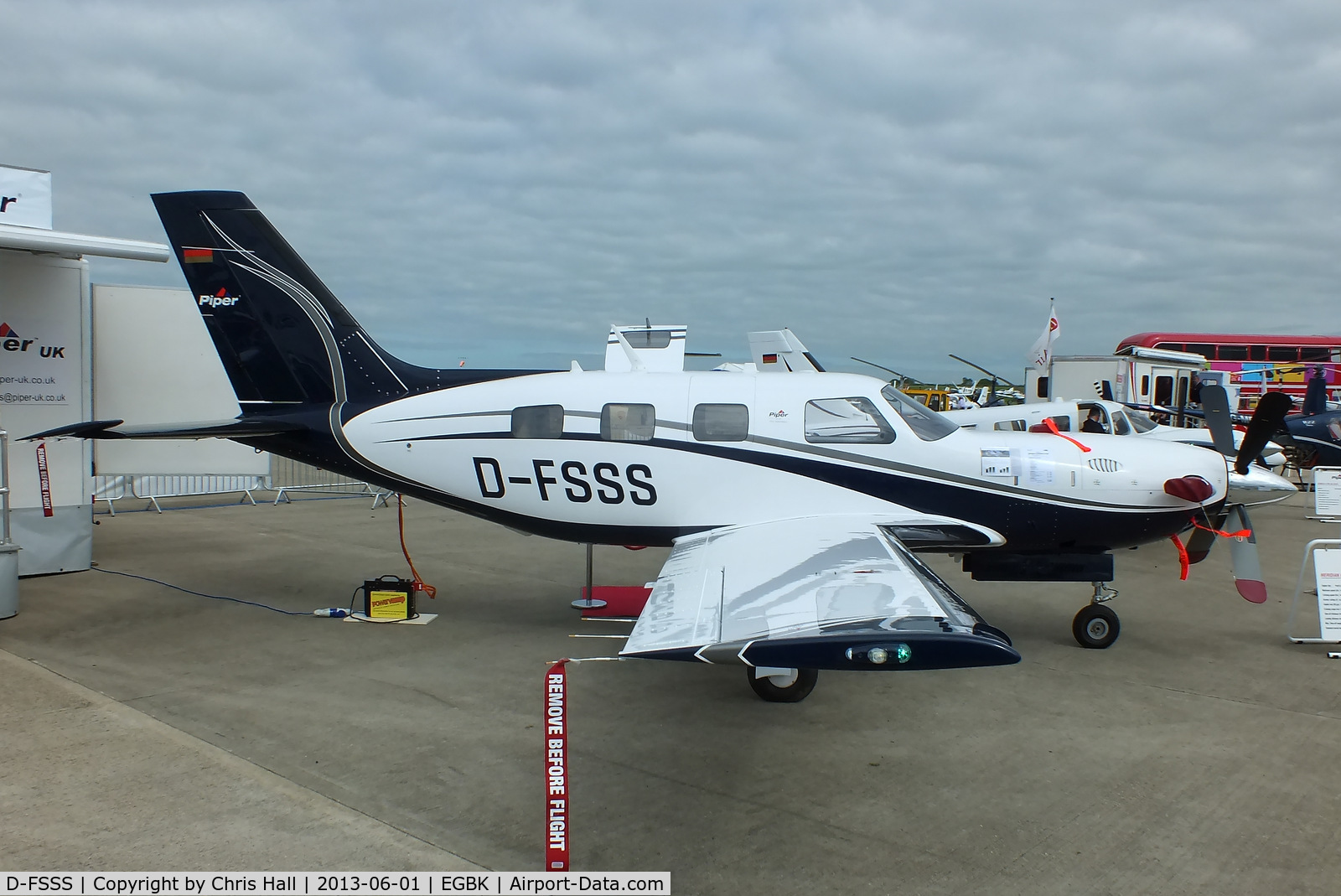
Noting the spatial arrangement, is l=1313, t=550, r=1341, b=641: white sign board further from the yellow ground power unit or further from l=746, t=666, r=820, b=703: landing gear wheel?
the yellow ground power unit

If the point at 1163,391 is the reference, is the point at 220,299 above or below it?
above

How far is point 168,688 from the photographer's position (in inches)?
250

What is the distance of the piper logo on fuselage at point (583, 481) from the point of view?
24.8 ft

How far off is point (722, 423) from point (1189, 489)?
3961 millimetres

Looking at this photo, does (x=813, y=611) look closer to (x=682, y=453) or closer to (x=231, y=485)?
(x=682, y=453)

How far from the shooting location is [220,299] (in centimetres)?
860

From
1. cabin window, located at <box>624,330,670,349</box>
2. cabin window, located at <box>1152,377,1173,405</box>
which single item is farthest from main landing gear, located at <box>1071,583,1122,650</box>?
cabin window, located at <box>1152,377,1173,405</box>

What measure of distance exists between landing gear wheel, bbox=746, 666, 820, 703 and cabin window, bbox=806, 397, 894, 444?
79.7 inches

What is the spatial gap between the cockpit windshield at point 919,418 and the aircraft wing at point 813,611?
1.17 meters

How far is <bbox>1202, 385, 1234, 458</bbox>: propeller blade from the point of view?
8.42 meters

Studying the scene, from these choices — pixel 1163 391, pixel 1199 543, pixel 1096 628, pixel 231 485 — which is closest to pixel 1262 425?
pixel 1199 543

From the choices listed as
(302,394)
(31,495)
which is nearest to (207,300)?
(302,394)

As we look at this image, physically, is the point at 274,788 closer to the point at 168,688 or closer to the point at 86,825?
the point at 86,825

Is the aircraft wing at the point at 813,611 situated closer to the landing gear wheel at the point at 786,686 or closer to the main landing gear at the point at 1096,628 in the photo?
the landing gear wheel at the point at 786,686
